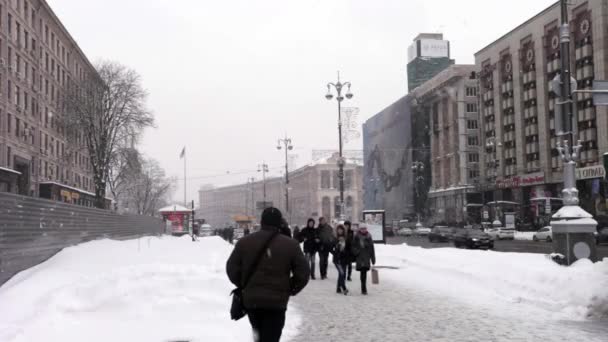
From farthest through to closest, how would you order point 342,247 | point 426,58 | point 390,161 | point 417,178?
point 426,58 → point 390,161 → point 417,178 → point 342,247

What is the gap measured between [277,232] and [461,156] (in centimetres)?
8041

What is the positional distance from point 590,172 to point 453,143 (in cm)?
3609

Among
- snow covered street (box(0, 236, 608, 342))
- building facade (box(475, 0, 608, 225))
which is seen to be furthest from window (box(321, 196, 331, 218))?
snow covered street (box(0, 236, 608, 342))

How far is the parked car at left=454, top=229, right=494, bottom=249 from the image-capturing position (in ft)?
120

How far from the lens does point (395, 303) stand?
39.7 feet

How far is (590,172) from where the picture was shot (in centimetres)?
5041

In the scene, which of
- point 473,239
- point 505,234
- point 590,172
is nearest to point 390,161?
point 505,234

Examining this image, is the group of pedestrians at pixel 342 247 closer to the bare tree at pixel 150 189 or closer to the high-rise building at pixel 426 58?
the bare tree at pixel 150 189

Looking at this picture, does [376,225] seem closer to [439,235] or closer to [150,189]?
[439,235]

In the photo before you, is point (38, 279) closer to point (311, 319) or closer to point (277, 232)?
point (311, 319)

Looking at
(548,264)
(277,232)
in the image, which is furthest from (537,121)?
(277,232)

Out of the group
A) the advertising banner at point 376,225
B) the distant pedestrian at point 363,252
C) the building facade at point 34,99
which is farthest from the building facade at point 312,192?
the distant pedestrian at point 363,252

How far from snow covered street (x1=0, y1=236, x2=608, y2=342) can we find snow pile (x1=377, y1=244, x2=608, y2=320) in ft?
0.10

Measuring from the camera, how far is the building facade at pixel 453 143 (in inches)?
3199
